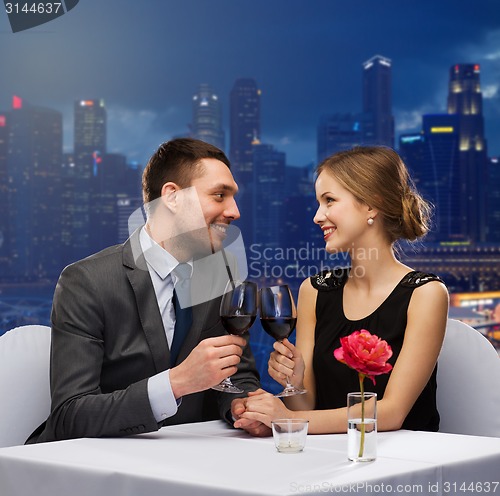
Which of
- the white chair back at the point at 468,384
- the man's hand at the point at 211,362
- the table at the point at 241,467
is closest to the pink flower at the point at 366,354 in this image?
the table at the point at 241,467

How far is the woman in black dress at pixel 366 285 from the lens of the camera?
2188 mm

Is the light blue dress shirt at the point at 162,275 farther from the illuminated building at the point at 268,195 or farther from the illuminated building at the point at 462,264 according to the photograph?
the illuminated building at the point at 268,195

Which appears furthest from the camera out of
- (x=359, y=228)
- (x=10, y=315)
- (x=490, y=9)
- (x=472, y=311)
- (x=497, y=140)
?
(x=490, y=9)

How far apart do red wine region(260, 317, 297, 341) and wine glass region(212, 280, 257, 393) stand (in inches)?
2.0

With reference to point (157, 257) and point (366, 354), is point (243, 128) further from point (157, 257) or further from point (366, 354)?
point (366, 354)

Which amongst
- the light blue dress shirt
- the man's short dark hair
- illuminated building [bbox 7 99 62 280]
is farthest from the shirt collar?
illuminated building [bbox 7 99 62 280]

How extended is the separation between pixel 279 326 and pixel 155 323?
1.34ft

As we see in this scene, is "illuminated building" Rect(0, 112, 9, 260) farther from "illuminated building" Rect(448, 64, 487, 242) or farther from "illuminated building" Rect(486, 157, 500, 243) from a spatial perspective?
"illuminated building" Rect(486, 157, 500, 243)

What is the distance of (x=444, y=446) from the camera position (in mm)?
1544

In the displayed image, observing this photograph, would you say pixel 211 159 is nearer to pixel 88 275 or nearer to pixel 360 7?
pixel 88 275

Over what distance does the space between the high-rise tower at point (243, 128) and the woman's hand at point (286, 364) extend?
10092 mm

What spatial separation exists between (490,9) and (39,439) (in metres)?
14.7

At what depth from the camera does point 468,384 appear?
2316mm

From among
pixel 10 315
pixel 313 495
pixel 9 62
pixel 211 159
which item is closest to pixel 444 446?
pixel 313 495
